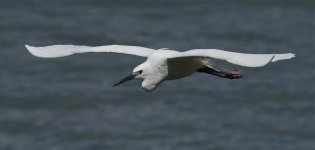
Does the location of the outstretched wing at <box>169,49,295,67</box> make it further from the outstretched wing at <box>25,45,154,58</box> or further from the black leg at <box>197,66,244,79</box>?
the black leg at <box>197,66,244,79</box>

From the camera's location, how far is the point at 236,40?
21.3m

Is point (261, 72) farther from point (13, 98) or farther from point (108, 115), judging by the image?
point (13, 98)

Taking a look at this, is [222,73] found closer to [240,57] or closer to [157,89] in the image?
[240,57]

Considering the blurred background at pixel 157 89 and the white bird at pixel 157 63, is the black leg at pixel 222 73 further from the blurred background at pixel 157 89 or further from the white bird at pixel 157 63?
the blurred background at pixel 157 89

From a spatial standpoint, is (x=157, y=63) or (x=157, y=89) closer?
(x=157, y=63)

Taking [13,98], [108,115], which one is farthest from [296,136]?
[13,98]

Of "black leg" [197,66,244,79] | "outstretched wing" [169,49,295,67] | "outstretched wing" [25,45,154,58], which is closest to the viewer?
"outstretched wing" [169,49,295,67]

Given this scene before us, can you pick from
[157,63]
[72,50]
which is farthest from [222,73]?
[72,50]

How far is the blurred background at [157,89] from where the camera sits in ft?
60.5

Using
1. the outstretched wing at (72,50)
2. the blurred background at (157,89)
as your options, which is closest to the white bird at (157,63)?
the outstretched wing at (72,50)

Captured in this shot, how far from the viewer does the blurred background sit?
18.5 metres

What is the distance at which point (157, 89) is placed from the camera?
1958cm

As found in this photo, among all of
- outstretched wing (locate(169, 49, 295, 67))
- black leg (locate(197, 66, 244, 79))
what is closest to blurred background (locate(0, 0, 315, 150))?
black leg (locate(197, 66, 244, 79))

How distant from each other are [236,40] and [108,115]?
3337mm
